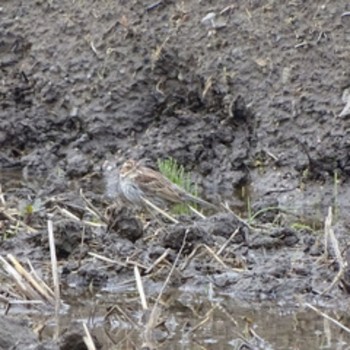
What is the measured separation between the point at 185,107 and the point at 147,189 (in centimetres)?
246

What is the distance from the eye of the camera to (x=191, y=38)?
41.3 ft

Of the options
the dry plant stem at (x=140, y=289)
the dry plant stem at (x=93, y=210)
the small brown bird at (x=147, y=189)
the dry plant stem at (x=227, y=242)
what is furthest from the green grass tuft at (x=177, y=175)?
the dry plant stem at (x=140, y=289)

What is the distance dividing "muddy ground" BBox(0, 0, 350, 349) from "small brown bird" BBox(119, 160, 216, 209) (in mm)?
243

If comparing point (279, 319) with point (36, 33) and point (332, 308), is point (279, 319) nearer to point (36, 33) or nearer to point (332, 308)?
point (332, 308)

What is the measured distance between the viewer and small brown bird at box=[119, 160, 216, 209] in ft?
→ 33.0

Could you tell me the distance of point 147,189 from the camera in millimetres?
10070

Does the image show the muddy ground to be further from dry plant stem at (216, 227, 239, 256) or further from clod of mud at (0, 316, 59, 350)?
clod of mud at (0, 316, 59, 350)

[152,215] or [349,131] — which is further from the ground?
[152,215]

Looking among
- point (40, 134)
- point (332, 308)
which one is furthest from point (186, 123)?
point (332, 308)

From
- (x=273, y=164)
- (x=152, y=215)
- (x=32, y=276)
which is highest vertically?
(x=32, y=276)

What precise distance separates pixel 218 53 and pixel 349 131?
5.54 ft

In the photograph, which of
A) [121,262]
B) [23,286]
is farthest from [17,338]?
[121,262]

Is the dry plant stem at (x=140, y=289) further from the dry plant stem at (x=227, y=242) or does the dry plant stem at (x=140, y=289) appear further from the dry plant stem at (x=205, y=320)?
the dry plant stem at (x=227, y=242)

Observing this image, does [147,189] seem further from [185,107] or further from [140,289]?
[140,289]
